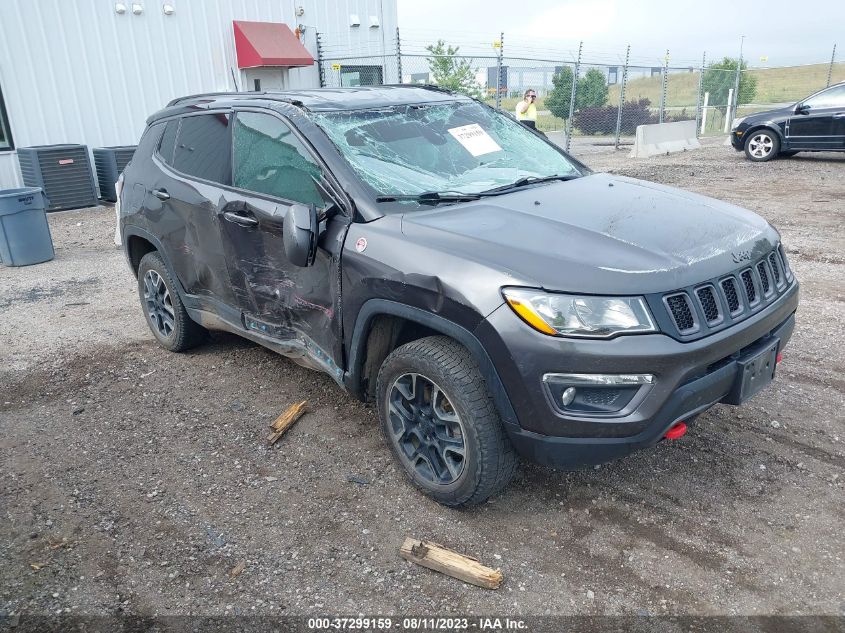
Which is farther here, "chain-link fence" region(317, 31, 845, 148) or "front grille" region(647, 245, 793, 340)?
"chain-link fence" region(317, 31, 845, 148)

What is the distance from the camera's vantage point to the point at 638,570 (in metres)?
2.71

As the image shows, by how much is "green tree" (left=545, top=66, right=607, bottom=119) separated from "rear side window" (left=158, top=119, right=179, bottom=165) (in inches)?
765

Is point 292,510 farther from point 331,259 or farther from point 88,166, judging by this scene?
point 88,166

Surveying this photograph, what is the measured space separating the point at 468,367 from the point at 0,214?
7321mm

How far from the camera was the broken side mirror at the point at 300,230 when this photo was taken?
308 centimetres

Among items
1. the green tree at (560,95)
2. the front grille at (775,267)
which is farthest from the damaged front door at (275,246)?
the green tree at (560,95)

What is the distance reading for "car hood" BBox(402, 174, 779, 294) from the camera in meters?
2.58

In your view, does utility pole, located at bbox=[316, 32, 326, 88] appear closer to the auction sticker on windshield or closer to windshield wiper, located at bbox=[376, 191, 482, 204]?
the auction sticker on windshield

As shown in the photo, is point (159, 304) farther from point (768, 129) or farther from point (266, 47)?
point (768, 129)

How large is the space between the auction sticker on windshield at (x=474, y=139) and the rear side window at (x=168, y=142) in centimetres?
201

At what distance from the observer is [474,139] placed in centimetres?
386

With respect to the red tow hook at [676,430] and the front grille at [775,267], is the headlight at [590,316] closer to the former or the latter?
the red tow hook at [676,430]

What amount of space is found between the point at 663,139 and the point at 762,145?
10.8 feet

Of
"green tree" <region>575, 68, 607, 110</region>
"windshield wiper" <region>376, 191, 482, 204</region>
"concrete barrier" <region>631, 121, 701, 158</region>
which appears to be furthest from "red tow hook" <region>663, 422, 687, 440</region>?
"green tree" <region>575, 68, 607, 110</region>
